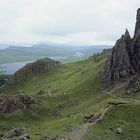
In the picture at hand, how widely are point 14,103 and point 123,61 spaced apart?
172 ft

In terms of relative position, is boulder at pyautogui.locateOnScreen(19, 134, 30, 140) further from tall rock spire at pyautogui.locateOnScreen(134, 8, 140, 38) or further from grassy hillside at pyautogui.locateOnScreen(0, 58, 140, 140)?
tall rock spire at pyautogui.locateOnScreen(134, 8, 140, 38)

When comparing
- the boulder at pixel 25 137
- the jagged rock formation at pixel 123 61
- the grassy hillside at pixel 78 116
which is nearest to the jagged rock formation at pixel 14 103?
the grassy hillside at pixel 78 116

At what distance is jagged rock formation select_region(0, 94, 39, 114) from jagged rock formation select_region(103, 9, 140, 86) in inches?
1541

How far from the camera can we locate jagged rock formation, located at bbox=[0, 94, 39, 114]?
139 meters

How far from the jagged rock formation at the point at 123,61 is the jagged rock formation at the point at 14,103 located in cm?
3915

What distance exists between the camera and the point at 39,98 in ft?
514

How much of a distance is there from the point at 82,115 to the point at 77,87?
219 ft

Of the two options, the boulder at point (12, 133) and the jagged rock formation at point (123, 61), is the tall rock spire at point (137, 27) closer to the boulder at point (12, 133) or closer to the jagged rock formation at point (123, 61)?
the jagged rock formation at point (123, 61)

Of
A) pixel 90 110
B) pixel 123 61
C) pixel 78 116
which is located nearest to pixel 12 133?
pixel 78 116

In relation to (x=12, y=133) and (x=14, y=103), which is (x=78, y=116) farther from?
(x=14, y=103)

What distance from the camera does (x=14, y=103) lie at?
141125 millimetres

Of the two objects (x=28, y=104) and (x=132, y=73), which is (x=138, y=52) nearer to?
(x=132, y=73)

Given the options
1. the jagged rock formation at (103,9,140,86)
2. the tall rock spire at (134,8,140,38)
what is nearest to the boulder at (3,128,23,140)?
the jagged rock formation at (103,9,140,86)

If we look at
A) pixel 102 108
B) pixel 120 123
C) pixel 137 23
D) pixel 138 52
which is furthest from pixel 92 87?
pixel 120 123
